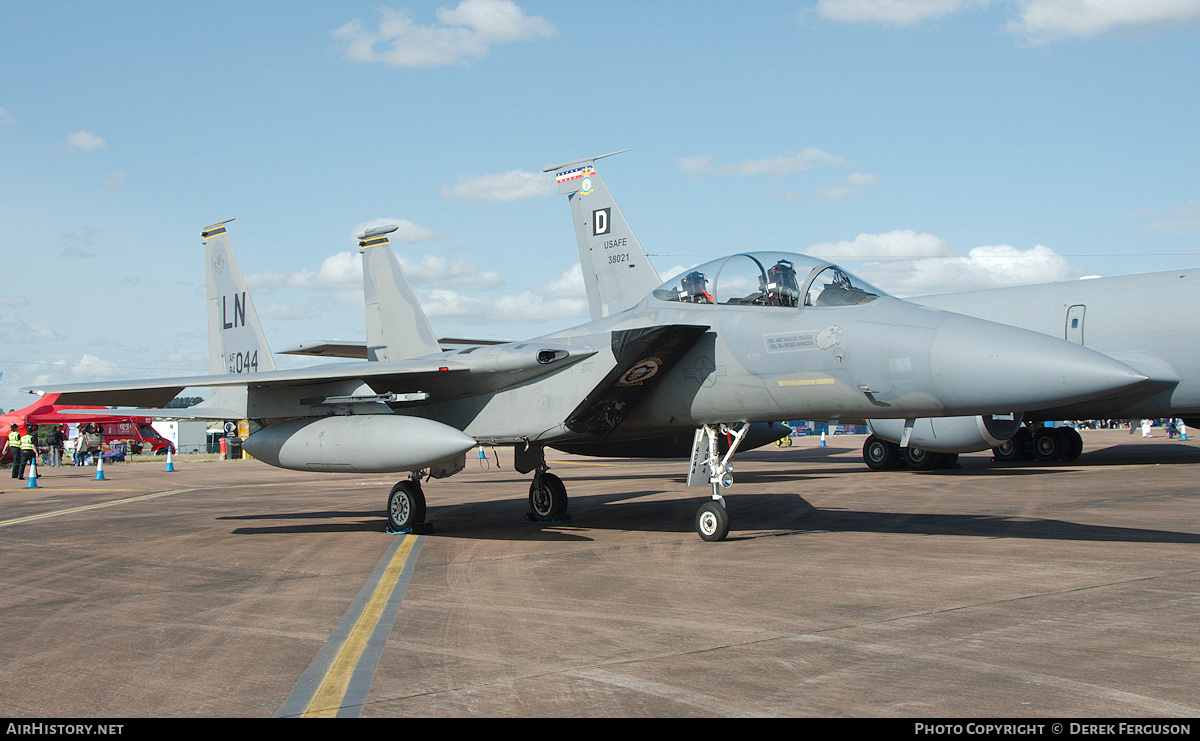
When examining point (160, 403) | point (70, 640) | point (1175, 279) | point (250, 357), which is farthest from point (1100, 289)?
point (70, 640)

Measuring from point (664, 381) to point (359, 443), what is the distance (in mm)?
3517

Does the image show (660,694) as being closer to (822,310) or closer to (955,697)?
(955,697)

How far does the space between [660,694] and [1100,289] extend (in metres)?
17.3

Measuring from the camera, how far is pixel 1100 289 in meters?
18.0

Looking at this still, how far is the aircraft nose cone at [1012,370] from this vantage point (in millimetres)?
6637

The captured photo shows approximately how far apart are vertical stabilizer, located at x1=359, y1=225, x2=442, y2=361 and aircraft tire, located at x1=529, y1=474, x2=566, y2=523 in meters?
2.47

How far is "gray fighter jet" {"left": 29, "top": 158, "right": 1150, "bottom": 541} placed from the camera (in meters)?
7.29

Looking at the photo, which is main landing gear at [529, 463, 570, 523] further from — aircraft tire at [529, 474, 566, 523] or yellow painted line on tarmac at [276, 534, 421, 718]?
yellow painted line on tarmac at [276, 534, 421, 718]

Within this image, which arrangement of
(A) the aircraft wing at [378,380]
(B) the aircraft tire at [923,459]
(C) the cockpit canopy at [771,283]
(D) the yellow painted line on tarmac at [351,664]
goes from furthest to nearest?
(B) the aircraft tire at [923,459] → (A) the aircraft wing at [378,380] → (C) the cockpit canopy at [771,283] → (D) the yellow painted line on tarmac at [351,664]

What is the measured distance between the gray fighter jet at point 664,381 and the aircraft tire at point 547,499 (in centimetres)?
2

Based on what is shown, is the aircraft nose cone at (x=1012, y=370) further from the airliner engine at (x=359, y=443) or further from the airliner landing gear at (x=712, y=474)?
the airliner engine at (x=359, y=443)

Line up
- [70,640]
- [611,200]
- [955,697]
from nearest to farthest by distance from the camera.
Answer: [955,697] < [70,640] < [611,200]

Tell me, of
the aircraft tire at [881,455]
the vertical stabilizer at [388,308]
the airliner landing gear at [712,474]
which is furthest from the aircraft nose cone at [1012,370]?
the aircraft tire at [881,455]

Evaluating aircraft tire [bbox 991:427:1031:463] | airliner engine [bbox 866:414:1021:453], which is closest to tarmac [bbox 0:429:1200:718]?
airliner engine [bbox 866:414:1021:453]
